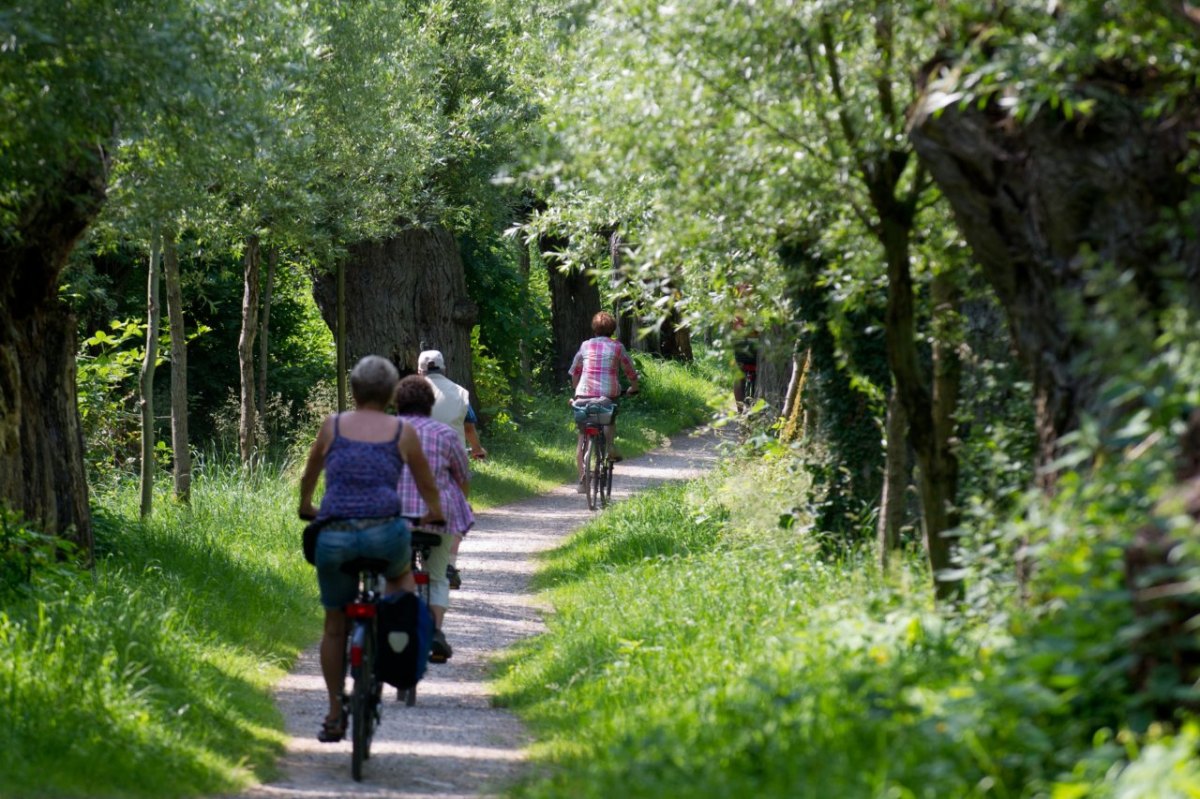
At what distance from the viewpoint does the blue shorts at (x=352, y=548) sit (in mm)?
7500

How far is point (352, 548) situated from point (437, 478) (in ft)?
7.11

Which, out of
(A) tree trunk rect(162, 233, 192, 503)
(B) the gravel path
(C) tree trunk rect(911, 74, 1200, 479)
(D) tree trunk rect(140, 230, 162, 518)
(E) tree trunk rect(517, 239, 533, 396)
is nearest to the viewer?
(C) tree trunk rect(911, 74, 1200, 479)

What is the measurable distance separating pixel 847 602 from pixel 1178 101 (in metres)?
3.21

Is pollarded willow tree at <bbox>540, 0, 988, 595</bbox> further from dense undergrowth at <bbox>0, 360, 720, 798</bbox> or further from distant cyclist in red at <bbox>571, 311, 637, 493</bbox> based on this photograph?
distant cyclist in red at <bbox>571, 311, 637, 493</bbox>

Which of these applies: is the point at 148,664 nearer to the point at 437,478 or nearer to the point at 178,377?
the point at 437,478

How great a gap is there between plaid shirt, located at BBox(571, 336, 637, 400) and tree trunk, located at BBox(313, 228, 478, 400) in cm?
465

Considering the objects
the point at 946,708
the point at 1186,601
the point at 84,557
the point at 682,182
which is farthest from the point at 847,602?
the point at 84,557

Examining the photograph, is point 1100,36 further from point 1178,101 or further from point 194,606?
point 194,606

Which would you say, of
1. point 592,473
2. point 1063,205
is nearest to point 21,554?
point 1063,205

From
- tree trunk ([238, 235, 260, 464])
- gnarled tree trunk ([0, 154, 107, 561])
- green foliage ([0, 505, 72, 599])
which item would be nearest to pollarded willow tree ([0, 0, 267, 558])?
gnarled tree trunk ([0, 154, 107, 561])

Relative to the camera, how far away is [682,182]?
315 inches

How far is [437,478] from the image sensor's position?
9.64 m

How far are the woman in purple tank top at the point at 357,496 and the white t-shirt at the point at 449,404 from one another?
3.50 metres

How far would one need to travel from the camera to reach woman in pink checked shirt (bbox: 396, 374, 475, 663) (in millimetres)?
9469
